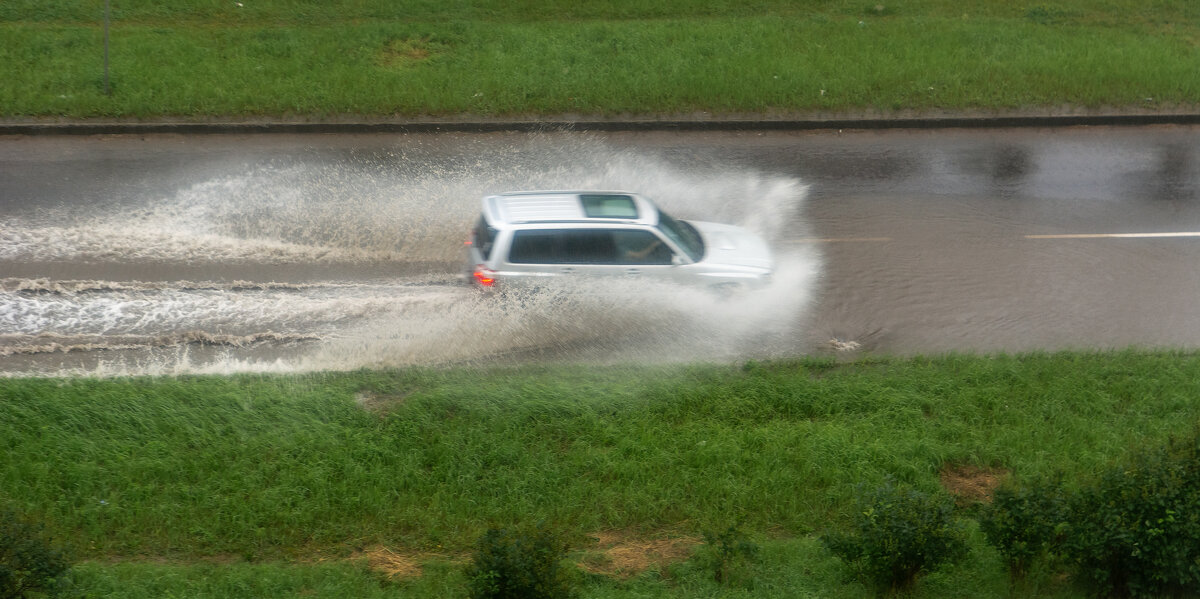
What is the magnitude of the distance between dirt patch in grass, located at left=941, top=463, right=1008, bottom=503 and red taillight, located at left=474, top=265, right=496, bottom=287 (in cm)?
551

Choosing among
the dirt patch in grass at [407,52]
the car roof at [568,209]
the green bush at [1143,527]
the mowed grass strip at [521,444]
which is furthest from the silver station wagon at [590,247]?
the dirt patch in grass at [407,52]

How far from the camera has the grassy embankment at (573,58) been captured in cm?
1798

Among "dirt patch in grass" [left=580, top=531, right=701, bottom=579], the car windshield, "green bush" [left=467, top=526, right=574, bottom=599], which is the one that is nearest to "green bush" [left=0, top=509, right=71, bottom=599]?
"green bush" [left=467, top=526, right=574, bottom=599]

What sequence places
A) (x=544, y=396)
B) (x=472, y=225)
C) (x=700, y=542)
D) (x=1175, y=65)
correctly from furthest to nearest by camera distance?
(x=1175, y=65) < (x=472, y=225) < (x=544, y=396) < (x=700, y=542)

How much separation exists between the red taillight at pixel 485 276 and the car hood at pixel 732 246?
268 centimetres

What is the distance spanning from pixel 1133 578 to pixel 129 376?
10.00 metres

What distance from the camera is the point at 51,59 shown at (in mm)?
18391

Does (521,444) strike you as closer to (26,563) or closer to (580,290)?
(580,290)

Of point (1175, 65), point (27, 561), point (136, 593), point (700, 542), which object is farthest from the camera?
point (1175, 65)

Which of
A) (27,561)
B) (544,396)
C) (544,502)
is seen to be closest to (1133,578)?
(544,502)

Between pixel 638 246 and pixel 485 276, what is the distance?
1903 millimetres

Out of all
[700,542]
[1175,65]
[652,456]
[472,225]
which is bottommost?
[700,542]

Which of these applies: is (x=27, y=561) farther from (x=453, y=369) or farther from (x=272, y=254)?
(x=272, y=254)

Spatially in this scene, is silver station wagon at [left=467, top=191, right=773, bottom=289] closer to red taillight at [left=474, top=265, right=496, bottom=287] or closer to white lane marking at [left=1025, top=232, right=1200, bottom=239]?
red taillight at [left=474, top=265, right=496, bottom=287]
